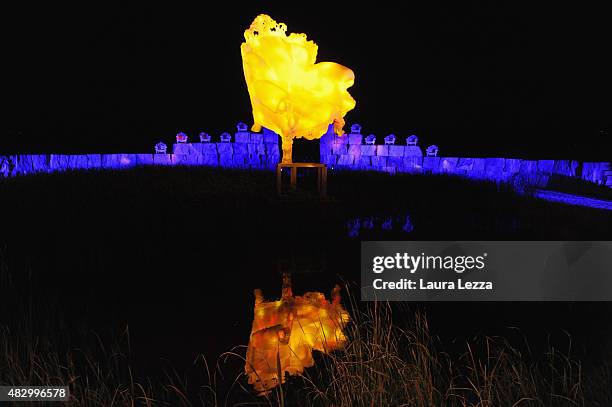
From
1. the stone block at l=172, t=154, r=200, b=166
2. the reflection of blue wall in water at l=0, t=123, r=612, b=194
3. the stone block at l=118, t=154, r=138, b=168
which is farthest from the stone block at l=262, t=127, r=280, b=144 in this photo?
the stone block at l=118, t=154, r=138, b=168

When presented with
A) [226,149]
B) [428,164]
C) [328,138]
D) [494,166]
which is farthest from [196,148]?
[494,166]

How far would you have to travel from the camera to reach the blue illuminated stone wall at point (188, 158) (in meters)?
14.4

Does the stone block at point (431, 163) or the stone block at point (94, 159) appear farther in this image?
the stone block at point (431, 163)

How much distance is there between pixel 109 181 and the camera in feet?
37.6

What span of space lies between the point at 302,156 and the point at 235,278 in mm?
10284

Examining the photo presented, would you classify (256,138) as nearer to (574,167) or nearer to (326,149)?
(326,149)

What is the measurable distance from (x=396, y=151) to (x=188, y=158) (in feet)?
20.2

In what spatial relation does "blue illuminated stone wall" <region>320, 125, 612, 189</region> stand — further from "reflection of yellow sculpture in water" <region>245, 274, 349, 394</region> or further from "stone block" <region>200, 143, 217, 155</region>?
"reflection of yellow sculpture in water" <region>245, 274, 349, 394</region>

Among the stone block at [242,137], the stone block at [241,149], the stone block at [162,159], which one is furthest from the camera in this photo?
the stone block at [241,149]

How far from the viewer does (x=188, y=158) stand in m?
15.6

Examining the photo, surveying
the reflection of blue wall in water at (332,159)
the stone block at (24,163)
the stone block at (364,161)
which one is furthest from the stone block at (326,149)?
the stone block at (24,163)

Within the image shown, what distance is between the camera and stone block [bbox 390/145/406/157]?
15906 millimetres

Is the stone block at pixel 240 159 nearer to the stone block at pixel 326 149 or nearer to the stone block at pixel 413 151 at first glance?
the stone block at pixel 326 149

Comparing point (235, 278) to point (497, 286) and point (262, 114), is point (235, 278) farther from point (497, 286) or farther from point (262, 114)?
point (262, 114)
